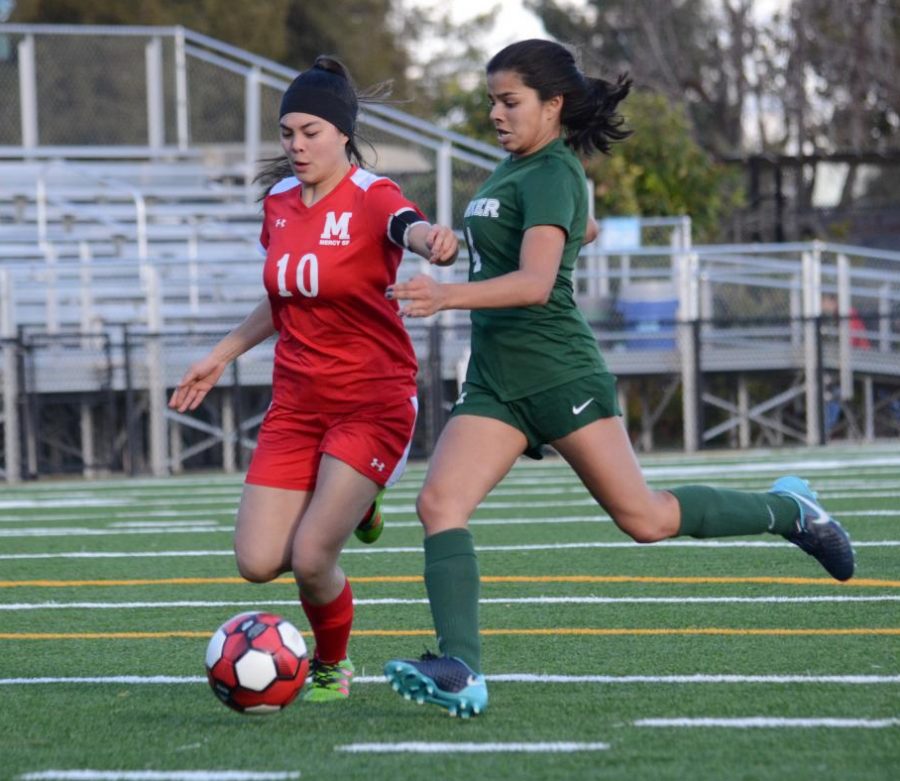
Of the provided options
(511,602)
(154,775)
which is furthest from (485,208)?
(511,602)

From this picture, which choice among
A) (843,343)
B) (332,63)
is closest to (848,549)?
(332,63)

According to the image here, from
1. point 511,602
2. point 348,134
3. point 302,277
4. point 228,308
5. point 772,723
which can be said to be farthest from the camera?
point 228,308

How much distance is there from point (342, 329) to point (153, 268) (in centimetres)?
1208

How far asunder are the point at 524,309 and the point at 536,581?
3.05 m

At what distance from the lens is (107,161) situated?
23.6 m

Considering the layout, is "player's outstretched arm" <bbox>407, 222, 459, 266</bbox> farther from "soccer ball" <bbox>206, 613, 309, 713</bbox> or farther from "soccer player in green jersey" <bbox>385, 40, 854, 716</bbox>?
"soccer ball" <bbox>206, 613, 309, 713</bbox>

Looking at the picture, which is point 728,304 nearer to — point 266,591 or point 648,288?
point 648,288

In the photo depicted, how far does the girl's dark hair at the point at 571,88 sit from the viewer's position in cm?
503

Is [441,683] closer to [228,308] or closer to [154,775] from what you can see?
[154,775]

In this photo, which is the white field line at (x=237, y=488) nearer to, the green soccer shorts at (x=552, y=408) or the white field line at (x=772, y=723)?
the green soccer shorts at (x=552, y=408)

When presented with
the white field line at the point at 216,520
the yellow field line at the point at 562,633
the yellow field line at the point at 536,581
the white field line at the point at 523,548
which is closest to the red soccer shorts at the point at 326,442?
the yellow field line at the point at 562,633

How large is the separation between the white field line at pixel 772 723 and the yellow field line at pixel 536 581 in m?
2.73

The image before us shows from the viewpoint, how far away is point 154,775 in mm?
4203

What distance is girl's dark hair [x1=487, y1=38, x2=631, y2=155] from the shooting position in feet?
16.5
